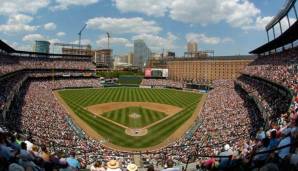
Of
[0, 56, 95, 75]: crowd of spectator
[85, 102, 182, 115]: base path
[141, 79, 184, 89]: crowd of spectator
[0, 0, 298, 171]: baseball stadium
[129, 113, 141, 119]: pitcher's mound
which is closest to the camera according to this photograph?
[0, 0, 298, 171]: baseball stadium

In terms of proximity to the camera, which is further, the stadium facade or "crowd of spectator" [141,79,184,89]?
the stadium facade

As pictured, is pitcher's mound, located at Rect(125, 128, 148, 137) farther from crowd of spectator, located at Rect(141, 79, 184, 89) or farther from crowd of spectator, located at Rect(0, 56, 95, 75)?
crowd of spectator, located at Rect(141, 79, 184, 89)

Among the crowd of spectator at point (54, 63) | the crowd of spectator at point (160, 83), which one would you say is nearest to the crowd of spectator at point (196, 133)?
the crowd of spectator at point (54, 63)

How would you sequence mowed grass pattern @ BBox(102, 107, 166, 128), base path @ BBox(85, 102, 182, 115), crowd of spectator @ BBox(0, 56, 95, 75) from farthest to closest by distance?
crowd of spectator @ BBox(0, 56, 95, 75)
base path @ BBox(85, 102, 182, 115)
mowed grass pattern @ BBox(102, 107, 166, 128)

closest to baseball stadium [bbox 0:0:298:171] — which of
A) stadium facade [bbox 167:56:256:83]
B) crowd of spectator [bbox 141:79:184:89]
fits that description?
crowd of spectator [bbox 141:79:184:89]

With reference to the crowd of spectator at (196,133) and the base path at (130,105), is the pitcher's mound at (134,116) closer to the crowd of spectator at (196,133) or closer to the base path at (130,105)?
the base path at (130,105)

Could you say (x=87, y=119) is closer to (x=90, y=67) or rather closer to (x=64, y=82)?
(x=64, y=82)

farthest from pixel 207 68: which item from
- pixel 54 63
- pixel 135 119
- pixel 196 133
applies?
pixel 196 133

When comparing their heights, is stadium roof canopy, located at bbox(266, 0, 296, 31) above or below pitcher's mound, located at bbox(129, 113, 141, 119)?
above
